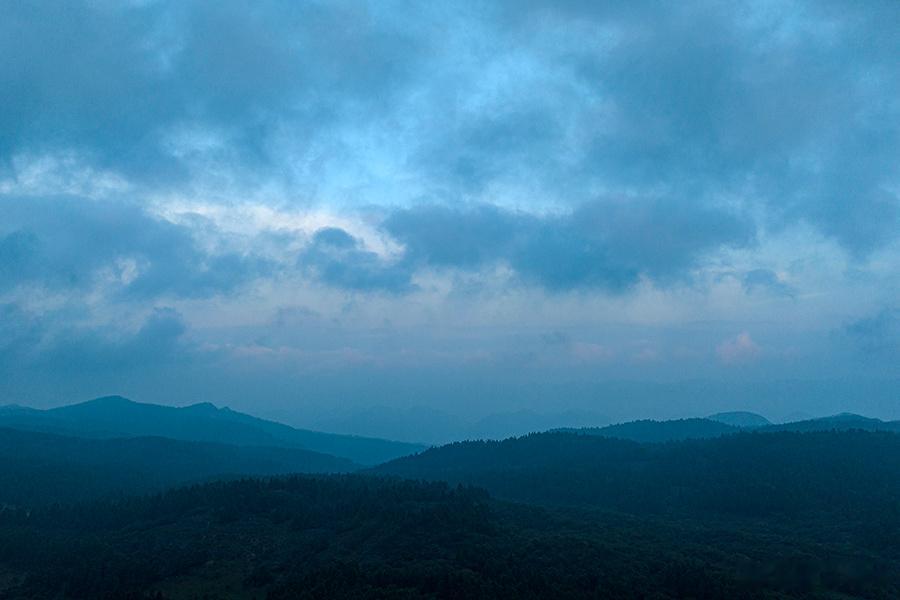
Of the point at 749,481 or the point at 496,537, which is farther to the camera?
the point at 749,481

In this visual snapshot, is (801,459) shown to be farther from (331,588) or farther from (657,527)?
(331,588)

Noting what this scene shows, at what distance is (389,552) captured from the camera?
9619 cm

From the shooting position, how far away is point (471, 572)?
77.4m

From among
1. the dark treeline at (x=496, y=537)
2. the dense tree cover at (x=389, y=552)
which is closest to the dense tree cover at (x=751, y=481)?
the dark treeline at (x=496, y=537)

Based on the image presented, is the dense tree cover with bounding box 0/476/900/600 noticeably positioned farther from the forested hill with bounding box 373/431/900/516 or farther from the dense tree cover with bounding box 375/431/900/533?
the forested hill with bounding box 373/431/900/516

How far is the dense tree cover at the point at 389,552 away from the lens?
234ft

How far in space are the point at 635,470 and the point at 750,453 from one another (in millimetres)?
32768

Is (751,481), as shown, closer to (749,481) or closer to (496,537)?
(749,481)

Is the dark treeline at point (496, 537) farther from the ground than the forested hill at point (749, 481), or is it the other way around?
the forested hill at point (749, 481)

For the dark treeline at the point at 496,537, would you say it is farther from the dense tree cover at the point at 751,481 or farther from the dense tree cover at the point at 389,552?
the dense tree cover at the point at 751,481

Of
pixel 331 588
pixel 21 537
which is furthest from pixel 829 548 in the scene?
pixel 21 537

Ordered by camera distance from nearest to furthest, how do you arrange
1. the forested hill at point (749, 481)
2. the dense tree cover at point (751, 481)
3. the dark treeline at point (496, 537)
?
1. the dark treeline at point (496, 537)
2. the dense tree cover at point (751, 481)
3. the forested hill at point (749, 481)

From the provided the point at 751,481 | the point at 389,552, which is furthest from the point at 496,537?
the point at 751,481

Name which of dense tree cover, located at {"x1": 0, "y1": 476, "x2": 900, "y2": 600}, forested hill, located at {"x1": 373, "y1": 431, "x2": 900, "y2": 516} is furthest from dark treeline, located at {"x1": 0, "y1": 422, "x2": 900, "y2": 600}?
forested hill, located at {"x1": 373, "y1": 431, "x2": 900, "y2": 516}
